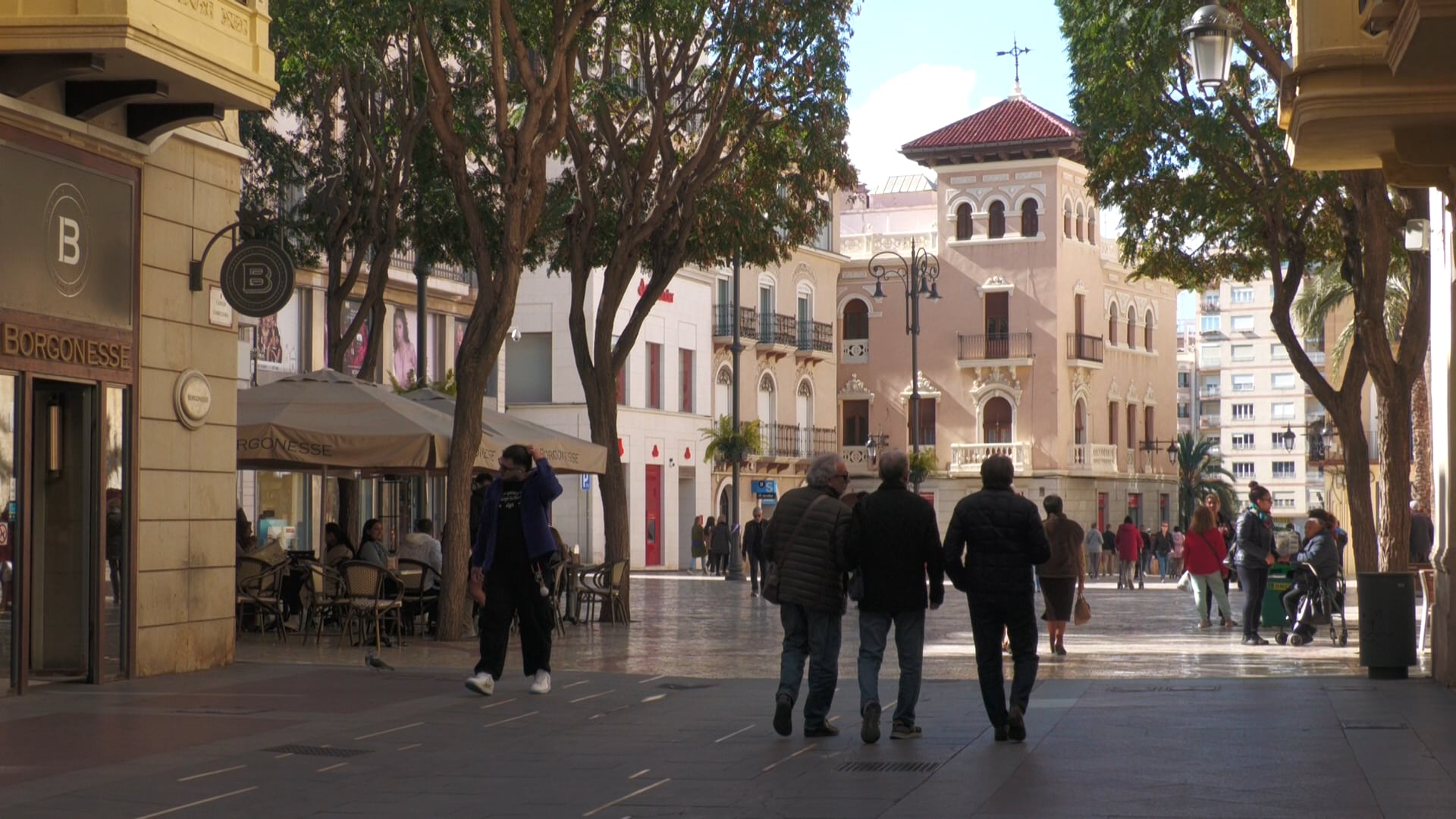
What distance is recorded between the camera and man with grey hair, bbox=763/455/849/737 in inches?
439

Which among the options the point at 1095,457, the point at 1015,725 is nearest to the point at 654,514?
the point at 1095,457

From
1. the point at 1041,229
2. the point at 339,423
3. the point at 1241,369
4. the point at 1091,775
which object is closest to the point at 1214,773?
the point at 1091,775

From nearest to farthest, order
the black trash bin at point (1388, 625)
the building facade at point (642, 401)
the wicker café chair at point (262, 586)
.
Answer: the black trash bin at point (1388, 625) < the wicker café chair at point (262, 586) < the building facade at point (642, 401)

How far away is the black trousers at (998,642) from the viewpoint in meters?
11.1

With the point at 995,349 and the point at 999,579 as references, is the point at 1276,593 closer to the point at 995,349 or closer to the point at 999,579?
the point at 999,579

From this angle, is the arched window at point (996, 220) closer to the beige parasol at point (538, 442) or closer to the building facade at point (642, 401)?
the building facade at point (642, 401)

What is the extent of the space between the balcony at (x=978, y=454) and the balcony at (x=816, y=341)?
244 inches

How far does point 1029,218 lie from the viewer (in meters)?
68.4

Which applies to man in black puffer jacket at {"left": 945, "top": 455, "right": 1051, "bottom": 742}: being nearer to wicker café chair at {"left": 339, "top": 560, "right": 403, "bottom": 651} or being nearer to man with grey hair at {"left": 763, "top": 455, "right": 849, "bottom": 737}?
man with grey hair at {"left": 763, "top": 455, "right": 849, "bottom": 737}

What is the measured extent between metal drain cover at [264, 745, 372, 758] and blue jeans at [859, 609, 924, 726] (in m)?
2.88

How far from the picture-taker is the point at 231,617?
16094mm

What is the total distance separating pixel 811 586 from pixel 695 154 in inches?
515

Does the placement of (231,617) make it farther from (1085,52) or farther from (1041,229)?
(1041,229)

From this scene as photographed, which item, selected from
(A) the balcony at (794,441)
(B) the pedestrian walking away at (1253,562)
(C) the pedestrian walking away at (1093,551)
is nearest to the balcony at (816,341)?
(A) the balcony at (794,441)
